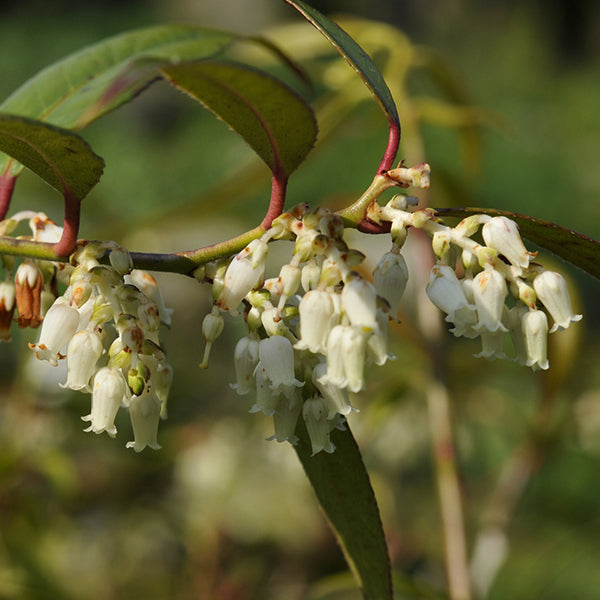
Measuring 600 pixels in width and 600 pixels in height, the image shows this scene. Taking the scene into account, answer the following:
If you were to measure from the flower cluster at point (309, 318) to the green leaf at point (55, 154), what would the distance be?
0.13 meters

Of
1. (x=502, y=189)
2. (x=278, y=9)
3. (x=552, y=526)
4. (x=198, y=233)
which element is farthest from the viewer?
(x=278, y=9)

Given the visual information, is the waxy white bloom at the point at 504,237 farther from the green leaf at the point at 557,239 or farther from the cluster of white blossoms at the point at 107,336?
the cluster of white blossoms at the point at 107,336

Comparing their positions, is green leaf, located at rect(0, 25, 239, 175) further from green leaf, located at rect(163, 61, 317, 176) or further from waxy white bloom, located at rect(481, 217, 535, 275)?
waxy white bloom, located at rect(481, 217, 535, 275)

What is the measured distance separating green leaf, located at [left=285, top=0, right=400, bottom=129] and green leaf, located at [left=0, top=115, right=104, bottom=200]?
8.4 inches

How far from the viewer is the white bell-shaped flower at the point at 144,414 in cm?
72

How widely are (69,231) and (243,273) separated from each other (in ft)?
0.50

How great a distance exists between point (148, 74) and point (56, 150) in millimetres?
97

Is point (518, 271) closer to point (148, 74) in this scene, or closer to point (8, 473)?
point (148, 74)

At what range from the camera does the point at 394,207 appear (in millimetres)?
645

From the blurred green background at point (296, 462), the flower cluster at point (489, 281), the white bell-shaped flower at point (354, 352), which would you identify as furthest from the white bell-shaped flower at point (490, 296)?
the blurred green background at point (296, 462)

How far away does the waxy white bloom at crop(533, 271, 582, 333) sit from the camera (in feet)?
2.16

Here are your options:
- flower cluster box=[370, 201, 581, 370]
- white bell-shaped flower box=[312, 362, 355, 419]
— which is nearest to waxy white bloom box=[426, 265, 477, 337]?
flower cluster box=[370, 201, 581, 370]

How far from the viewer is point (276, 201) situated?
2.22 feet

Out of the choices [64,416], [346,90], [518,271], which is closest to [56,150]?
[518,271]
